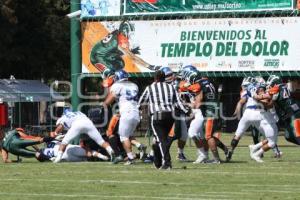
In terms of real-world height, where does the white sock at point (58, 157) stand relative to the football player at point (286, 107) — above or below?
below

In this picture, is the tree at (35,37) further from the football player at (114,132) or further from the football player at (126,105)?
the football player at (126,105)

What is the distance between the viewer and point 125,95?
64.7ft

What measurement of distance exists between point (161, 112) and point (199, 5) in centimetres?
1162

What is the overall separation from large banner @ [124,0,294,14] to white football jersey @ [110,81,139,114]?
30.9ft

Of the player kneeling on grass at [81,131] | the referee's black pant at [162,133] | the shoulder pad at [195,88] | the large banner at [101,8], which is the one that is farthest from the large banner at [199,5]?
the referee's black pant at [162,133]

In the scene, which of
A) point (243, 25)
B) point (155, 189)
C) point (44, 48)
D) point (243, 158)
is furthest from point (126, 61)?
point (44, 48)

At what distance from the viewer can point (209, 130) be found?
65.2 ft

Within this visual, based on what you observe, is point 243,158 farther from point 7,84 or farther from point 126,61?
point 7,84

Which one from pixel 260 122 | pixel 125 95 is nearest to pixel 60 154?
pixel 125 95

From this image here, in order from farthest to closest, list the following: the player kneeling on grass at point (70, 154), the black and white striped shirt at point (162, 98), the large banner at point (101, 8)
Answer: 1. the large banner at point (101, 8)
2. the player kneeling on grass at point (70, 154)
3. the black and white striped shirt at point (162, 98)

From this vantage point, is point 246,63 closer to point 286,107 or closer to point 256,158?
point 286,107

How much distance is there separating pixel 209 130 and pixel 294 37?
919 centimetres

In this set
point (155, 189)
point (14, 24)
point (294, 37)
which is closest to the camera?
point (155, 189)

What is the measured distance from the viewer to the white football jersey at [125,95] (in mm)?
19611
